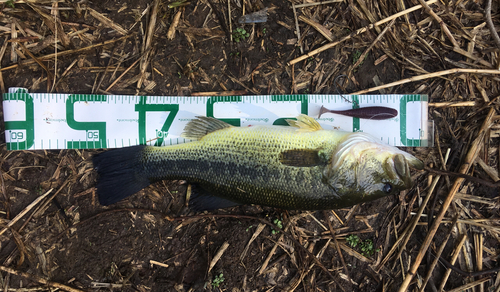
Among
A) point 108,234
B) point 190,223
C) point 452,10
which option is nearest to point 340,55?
point 452,10

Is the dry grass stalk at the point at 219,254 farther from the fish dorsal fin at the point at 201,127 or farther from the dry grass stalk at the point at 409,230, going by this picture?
the dry grass stalk at the point at 409,230

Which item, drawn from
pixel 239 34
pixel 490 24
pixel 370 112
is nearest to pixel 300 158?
pixel 370 112

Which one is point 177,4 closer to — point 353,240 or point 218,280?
point 218,280

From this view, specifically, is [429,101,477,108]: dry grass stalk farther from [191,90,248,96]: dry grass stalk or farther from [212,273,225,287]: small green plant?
[212,273,225,287]: small green plant

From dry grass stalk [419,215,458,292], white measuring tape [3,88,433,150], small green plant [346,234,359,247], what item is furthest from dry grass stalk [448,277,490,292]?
white measuring tape [3,88,433,150]

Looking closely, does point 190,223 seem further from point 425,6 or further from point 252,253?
point 425,6
